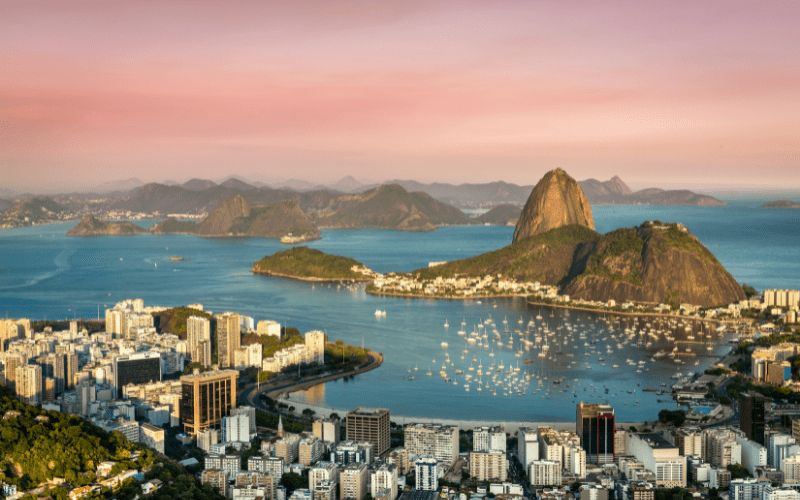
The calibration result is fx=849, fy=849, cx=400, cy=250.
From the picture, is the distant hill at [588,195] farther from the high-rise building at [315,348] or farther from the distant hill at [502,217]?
the high-rise building at [315,348]

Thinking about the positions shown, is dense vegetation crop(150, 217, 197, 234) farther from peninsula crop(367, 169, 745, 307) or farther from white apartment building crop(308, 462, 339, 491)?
white apartment building crop(308, 462, 339, 491)

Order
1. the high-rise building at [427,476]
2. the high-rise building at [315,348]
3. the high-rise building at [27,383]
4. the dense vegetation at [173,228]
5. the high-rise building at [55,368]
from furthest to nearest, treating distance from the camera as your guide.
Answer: the dense vegetation at [173,228]
the high-rise building at [315,348]
the high-rise building at [55,368]
the high-rise building at [27,383]
the high-rise building at [427,476]

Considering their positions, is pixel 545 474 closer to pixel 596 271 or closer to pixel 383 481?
pixel 383 481

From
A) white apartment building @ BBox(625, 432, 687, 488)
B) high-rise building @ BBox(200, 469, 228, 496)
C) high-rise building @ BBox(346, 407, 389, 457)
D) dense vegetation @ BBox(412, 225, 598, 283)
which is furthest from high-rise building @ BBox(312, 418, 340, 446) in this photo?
dense vegetation @ BBox(412, 225, 598, 283)

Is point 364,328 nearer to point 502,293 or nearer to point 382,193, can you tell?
point 502,293

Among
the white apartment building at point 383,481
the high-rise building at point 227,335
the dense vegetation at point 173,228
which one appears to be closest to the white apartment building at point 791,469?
the white apartment building at point 383,481

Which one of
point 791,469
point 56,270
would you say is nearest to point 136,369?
point 791,469

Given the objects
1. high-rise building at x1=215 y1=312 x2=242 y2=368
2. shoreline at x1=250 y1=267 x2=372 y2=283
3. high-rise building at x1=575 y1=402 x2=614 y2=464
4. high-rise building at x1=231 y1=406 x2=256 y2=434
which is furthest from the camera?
shoreline at x1=250 y1=267 x2=372 y2=283
